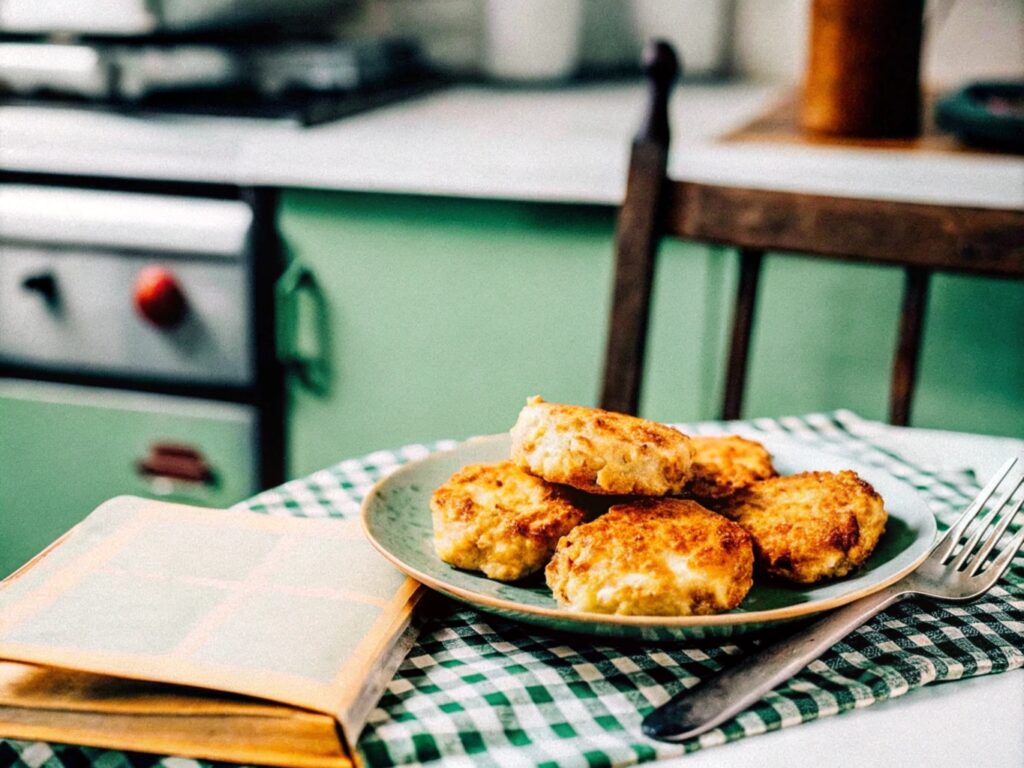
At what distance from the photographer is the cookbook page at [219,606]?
50 cm

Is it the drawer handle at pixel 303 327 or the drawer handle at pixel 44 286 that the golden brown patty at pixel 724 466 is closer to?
the drawer handle at pixel 303 327

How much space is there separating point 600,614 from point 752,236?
60 cm

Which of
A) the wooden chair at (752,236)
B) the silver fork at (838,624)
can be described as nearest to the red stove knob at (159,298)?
the wooden chair at (752,236)

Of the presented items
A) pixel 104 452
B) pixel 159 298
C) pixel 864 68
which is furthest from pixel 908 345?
pixel 104 452

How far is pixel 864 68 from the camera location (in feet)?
4.64

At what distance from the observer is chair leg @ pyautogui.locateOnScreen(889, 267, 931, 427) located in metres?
1.11

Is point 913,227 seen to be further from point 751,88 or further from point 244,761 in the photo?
point 751,88

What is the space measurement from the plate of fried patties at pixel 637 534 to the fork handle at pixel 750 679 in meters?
0.01

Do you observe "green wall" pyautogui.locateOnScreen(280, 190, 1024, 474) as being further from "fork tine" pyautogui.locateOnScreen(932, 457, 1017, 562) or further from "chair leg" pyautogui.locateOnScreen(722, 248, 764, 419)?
"fork tine" pyautogui.locateOnScreen(932, 457, 1017, 562)

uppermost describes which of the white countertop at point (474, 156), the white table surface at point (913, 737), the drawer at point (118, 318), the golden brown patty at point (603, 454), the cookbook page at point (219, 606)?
the white countertop at point (474, 156)

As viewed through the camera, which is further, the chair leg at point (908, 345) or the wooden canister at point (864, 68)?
the wooden canister at point (864, 68)

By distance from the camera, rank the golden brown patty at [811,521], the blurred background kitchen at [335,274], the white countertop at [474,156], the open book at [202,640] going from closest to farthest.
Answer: the open book at [202,640] → the golden brown patty at [811,521] → the white countertop at [474,156] → the blurred background kitchen at [335,274]

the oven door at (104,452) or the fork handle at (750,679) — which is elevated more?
the fork handle at (750,679)

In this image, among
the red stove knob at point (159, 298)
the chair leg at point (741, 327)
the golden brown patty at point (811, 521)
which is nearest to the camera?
the golden brown patty at point (811, 521)
